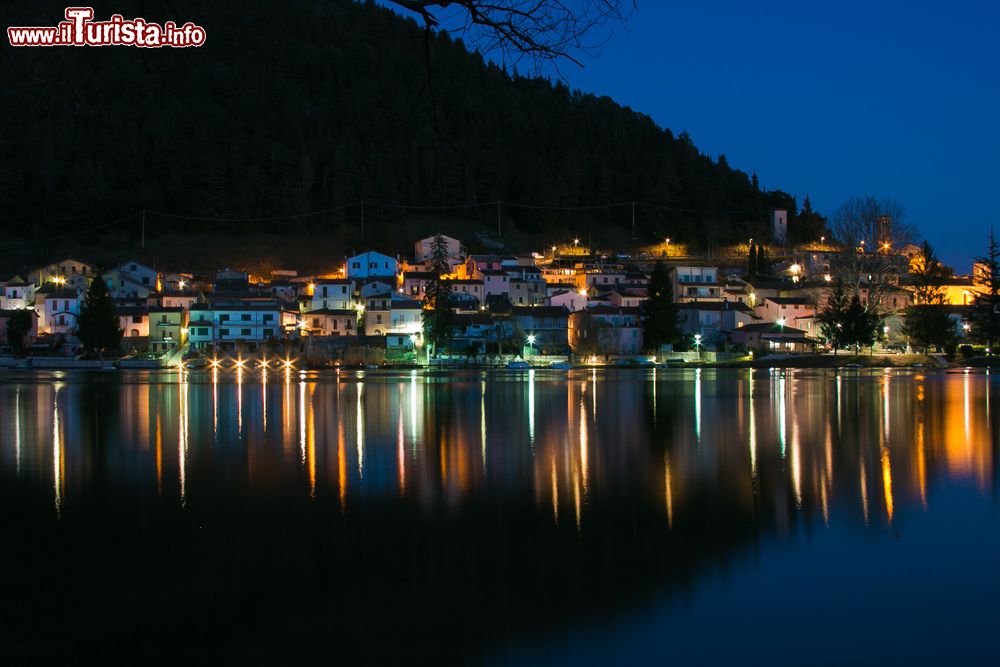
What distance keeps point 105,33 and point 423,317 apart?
158 ft

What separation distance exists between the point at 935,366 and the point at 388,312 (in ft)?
97.6

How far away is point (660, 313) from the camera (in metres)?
51.7

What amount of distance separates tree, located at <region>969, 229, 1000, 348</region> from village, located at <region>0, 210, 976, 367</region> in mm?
2376

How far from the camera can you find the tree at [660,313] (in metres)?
51.6

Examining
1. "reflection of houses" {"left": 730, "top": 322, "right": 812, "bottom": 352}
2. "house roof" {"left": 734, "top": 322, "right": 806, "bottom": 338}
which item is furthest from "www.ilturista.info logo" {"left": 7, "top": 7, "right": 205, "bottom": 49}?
"house roof" {"left": 734, "top": 322, "right": 806, "bottom": 338}

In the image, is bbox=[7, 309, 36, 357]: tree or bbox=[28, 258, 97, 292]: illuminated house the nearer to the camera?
bbox=[7, 309, 36, 357]: tree

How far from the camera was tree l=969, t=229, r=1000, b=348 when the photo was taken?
4794 cm

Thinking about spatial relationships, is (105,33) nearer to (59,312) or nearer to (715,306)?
(715,306)

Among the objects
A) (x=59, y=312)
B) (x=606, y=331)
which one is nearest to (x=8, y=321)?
(x=59, y=312)

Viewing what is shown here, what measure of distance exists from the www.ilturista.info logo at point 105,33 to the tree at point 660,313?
48.7 meters

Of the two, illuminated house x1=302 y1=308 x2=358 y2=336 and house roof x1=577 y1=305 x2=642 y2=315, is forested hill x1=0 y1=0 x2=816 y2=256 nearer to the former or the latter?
illuminated house x1=302 y1=308 x2=358 y2=336

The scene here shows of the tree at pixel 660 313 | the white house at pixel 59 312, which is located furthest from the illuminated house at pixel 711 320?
the white house at pixel 59 312

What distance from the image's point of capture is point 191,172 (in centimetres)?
9156

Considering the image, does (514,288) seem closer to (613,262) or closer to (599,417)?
(613,262)
